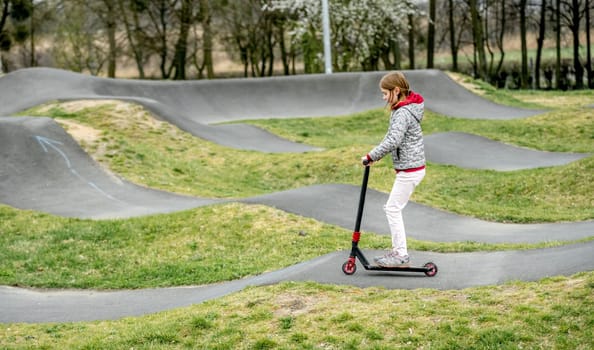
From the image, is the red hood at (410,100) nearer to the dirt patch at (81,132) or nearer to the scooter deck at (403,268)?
the scooter deck at (403,268)

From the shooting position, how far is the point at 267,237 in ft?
40.6

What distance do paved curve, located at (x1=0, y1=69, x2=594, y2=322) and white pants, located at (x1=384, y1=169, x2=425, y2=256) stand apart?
1.34 feet

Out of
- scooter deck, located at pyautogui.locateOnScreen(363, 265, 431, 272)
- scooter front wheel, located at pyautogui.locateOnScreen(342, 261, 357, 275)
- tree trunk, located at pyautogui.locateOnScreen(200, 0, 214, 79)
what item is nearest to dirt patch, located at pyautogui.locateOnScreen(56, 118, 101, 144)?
scooter front wheel, located at pyautogui.locateOnScreen(342, 261, 357, 275)

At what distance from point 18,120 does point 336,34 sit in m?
27.3

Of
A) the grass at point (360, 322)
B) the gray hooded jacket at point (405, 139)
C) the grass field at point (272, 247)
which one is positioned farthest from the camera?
the gray hooded jacket at point (405, 139)

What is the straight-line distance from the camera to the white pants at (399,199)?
805 cm

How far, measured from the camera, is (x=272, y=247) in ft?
39.1

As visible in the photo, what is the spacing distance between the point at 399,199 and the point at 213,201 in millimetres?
8326

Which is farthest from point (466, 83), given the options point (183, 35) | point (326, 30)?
point (183, 35)

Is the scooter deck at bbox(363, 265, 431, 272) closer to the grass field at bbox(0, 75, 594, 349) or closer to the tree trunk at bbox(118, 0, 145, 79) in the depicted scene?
the grass field at bbox(0, 75, 594, 349)

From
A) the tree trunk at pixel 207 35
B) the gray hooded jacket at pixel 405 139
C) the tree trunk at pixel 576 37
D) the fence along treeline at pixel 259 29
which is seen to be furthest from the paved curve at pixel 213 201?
the tree trunk at pixel 207 35

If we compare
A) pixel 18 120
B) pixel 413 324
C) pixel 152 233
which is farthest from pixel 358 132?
pixel 413 324

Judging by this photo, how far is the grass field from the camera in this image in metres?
6.64

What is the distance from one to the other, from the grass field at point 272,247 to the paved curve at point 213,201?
0.53m
